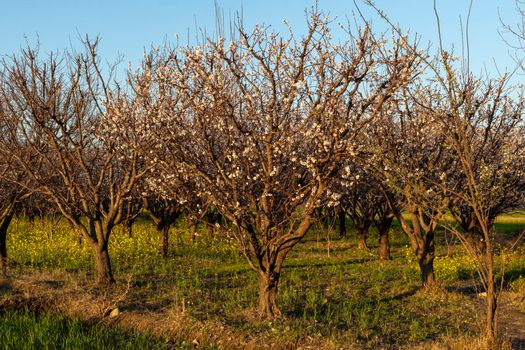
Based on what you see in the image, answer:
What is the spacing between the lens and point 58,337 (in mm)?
8484

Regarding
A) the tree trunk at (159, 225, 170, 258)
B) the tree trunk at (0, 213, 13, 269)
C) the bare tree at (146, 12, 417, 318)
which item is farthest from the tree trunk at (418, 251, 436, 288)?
the tree trunk at (0, 213, 13, 269)

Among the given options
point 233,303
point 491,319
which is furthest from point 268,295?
point 491,319

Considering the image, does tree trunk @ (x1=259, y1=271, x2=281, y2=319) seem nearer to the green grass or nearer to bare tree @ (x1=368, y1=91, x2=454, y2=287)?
the green grass

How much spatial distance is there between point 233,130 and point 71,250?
12512 millimetres

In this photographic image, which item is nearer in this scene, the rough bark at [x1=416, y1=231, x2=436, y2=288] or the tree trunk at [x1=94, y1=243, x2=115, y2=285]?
the tree trunk at [x1=94, y1=243, x2=115, y2=285]

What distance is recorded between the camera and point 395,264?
2139 centimetres

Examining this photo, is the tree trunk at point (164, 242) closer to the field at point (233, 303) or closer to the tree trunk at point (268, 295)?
the field at point (233, 303)

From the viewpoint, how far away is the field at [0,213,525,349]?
31.2 feet

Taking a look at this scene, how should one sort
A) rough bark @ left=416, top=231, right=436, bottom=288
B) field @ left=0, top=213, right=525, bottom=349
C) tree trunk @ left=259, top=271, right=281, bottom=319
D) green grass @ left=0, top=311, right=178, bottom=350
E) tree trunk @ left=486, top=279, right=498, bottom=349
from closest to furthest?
green grass @ left=0, top=311, right=178, bottom=350 < tree trunk @ left=486, top=279, right=498, bottom=349 < field @ left=0, top=213, right=525, bottom=349 < tree trunk @ left=259, top=271, right=281, bottom=319 < rough bark @ left=416, top=231, right=436, bottom=288

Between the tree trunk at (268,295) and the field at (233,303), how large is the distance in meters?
0.34

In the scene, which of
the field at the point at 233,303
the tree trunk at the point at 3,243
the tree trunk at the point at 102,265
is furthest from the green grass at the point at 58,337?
the tree trunk at the point at 3,243

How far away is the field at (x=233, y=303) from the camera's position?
9508 millimetres

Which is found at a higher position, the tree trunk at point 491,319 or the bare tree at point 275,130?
the bare tree at point 275,130

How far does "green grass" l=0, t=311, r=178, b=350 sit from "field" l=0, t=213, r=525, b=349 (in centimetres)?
3
